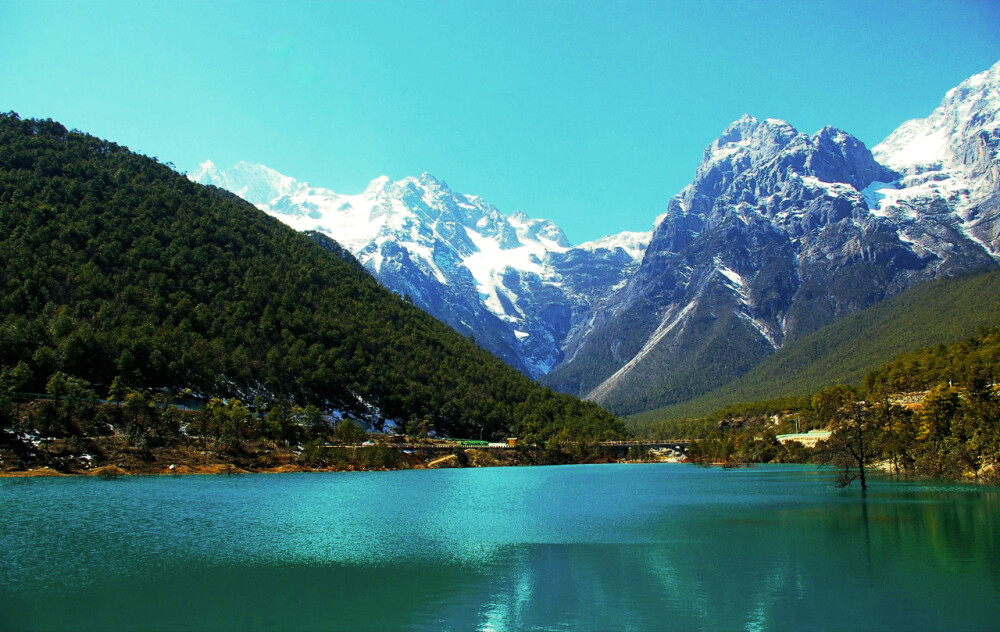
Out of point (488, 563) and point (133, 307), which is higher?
point (133, 307)

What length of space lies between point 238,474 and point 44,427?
27.7m

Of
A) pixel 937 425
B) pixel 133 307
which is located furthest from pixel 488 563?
pixel 133 307

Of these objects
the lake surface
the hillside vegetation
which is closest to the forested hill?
the lake surface

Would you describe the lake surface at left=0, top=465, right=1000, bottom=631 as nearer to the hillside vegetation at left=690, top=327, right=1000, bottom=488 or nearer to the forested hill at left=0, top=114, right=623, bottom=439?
the hillside vegetation at left=690, top=327, right=1000, bottom=488

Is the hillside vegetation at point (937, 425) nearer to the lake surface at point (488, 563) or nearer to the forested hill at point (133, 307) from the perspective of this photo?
the lake surface at point (488, 563)

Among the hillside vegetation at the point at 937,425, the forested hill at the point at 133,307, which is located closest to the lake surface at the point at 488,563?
the hillside vegetation at the point at 937,425

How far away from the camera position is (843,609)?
3253 centimetres

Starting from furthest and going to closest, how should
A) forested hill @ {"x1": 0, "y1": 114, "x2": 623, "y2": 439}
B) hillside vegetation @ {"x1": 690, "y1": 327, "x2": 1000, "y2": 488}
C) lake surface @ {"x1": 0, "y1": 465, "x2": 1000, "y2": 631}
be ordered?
1. forested hill @ {"x1": 0, "y1": 114, "x2": 623, "y2": 439}
2. hillside vegetation @ {"x1": 690, "y1": 327, "x2": 1000, "y2": 488}
3. lake surface @ {"x1": 0, "y1": 465, "x2": 1000, "y2": 631}

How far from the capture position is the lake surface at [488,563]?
31.7 meters

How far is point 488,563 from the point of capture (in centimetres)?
4416

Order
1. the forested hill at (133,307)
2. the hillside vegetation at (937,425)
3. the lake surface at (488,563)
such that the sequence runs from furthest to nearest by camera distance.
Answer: the forested hill at (133,307)
the hillside vegetation at (937,425)
the lake surface at (488,563)

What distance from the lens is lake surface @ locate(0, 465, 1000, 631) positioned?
1247 inches

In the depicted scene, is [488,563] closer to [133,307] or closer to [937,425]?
[937,425]

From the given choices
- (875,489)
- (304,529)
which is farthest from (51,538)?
(875,489)
